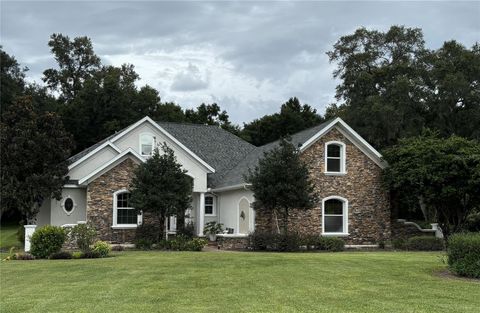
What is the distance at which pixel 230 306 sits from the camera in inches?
372

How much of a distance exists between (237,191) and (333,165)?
17.1 feet

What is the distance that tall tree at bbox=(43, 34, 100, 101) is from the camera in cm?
6462

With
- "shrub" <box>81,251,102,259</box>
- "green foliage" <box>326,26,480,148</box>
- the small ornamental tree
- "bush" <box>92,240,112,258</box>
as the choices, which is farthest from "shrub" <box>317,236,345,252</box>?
"green foliage" <box>326,26,480,148</box>

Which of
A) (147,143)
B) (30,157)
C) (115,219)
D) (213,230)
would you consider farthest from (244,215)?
(30,157)

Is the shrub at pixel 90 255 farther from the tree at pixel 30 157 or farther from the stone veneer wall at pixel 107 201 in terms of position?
the tree at pixel 30 157

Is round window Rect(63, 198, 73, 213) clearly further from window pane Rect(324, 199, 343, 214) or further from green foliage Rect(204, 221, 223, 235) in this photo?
window pane Rect(324, 199, 343, 214)

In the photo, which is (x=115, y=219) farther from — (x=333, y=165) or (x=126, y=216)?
(x=333, y=165)

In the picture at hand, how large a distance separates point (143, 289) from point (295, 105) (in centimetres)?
5508

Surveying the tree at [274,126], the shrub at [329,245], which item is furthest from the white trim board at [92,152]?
the tree at [274,126]

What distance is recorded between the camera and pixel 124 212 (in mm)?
26688

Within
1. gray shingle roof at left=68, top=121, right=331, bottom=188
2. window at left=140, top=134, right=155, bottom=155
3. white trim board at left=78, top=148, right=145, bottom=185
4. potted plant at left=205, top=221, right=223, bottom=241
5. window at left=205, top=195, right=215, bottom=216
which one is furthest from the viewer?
window at left=205, top=195, right=215, bottom=216

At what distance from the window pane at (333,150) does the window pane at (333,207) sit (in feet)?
7.80

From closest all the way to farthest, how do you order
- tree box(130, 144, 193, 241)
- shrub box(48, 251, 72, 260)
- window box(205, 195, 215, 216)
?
shrub box(48, 251, 72, 260) < tree box(130, 144, 193, 241) < window box(205, 195, 215, 216)

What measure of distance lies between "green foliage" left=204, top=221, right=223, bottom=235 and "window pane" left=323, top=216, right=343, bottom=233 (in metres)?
5.50
